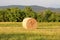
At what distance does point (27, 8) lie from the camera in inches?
2174

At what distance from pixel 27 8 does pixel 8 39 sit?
43.0 metres

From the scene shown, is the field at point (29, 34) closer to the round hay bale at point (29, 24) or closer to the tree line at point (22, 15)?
the round hay bale at point (29, 24)

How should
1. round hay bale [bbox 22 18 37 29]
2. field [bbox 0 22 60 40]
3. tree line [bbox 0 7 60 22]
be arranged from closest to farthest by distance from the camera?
1. field [bbox 0 22 60 40]
2. round hay bale [bbox 22 18 37 29]
3. tree line [bbox 0 7 60 22]

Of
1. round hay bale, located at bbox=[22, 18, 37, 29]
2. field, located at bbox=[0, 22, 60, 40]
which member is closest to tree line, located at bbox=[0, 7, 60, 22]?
round hay bale, located at bbox=[22, 18, 37, 29]

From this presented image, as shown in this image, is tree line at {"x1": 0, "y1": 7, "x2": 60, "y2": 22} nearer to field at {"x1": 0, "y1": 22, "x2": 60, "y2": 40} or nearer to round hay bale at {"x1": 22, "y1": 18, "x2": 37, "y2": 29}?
round hay bale at {"x1": 22, "y1": 18, "x2": 37, "y2": 29}

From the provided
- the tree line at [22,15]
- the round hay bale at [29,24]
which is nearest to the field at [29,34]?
the round hay bale at [29,24]

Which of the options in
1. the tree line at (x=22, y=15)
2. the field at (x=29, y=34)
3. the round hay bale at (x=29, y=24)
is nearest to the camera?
the field at (x=29, y=34)

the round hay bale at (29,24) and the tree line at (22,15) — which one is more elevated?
the round hay bale at (29,24)

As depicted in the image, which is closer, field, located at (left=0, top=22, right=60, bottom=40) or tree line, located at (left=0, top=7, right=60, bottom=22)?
field, located at (left=0, top=22, right=60, bottom=40)

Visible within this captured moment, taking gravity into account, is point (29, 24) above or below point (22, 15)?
above

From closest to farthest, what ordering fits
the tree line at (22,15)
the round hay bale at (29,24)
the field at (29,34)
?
the field at (29,34) < the round hay bale at (29,24) < the tree line at (22,15)

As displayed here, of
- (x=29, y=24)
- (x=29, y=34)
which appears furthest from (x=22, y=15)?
(x=29, y=34)

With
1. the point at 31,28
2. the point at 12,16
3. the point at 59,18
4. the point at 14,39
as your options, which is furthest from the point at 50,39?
the point at 12,16

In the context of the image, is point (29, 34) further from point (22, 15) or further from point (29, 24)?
point (22, 15)
